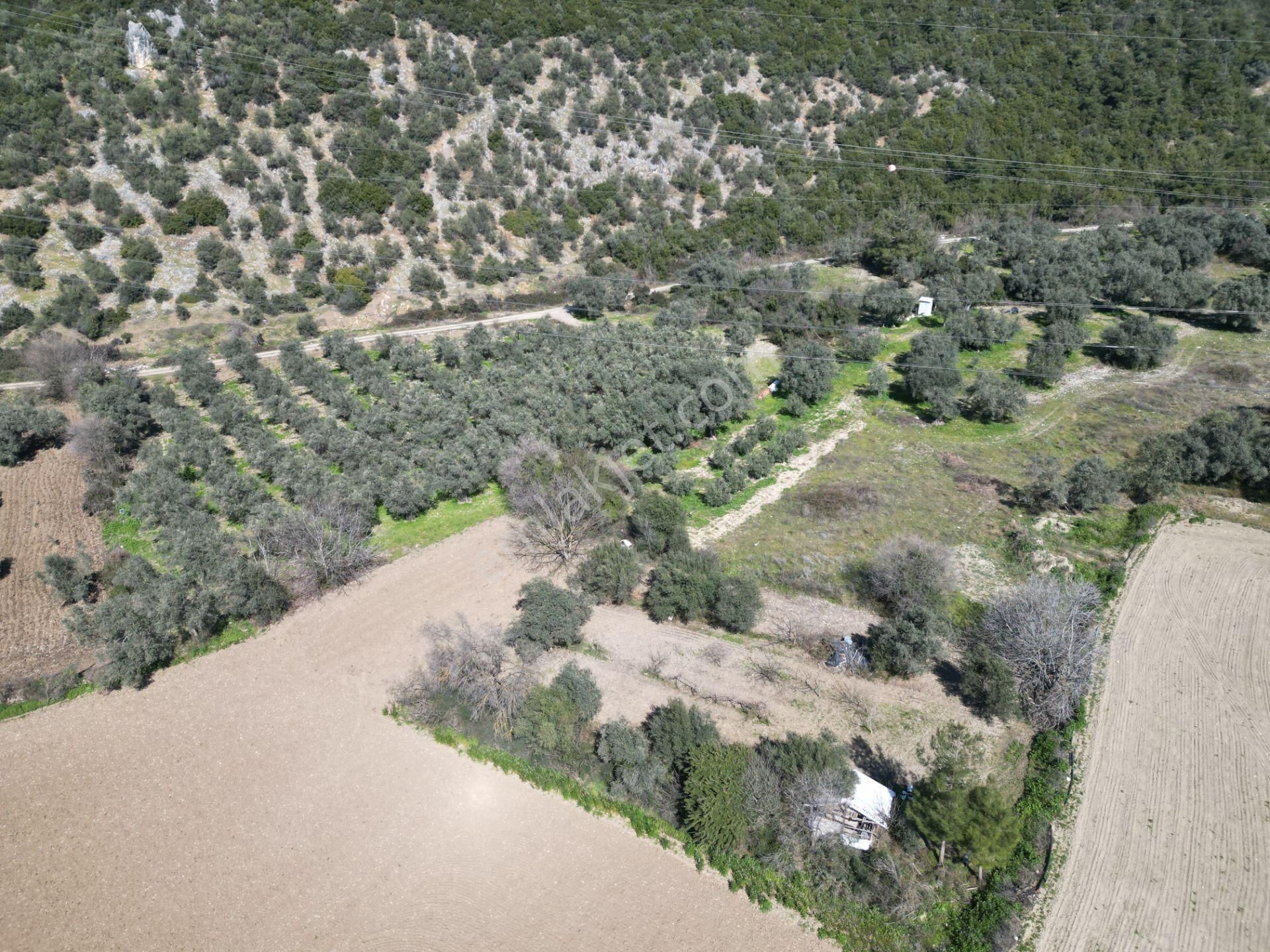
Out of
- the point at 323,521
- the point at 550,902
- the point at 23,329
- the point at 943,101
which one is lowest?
the point at 550,902

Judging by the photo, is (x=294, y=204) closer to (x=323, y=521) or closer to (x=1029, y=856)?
(x=323, y=521)

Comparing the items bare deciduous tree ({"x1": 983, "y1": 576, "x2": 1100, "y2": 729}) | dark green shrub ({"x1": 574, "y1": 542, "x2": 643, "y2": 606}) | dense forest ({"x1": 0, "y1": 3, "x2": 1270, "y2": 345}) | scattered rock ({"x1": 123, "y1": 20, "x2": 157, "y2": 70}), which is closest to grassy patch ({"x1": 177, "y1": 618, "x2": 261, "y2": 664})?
dark green shrub ({"x1": 574, "y1": 542, "x2": 643, "y2": 606})

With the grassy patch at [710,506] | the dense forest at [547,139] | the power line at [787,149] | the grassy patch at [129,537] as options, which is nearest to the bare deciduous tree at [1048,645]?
the grassy patch at [710,506]

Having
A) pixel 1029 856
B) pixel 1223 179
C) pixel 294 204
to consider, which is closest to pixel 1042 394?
pixel 1029 856

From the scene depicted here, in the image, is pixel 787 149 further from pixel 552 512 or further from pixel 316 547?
pixel 316 547

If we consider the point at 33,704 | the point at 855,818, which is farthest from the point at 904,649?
the point at 33,704

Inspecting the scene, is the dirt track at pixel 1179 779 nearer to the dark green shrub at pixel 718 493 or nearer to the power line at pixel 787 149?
the dark green shrub at pixel 718 493
